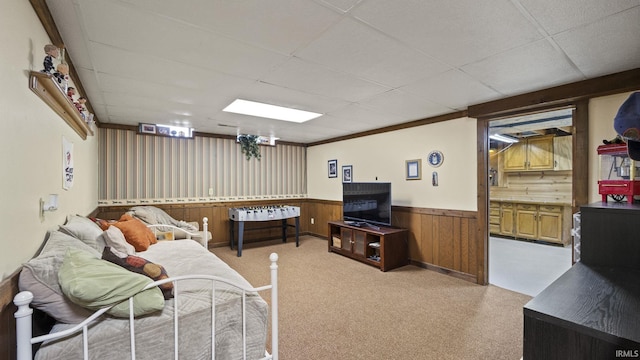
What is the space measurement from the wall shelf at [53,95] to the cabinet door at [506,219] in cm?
748

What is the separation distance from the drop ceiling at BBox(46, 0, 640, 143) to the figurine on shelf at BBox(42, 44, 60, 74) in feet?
0.67

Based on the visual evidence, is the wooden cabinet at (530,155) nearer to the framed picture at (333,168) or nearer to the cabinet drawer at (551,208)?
the cabinet drawer at (551,208)

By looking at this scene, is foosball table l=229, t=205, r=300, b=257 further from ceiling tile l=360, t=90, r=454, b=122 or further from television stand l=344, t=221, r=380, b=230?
ceiling tile l=360, t=90, r=454, b=122

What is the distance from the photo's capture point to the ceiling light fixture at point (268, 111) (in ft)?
11.2

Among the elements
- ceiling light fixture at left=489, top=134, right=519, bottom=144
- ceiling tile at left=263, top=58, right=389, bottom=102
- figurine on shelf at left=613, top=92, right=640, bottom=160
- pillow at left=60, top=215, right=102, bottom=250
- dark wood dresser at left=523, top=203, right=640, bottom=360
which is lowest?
dark wood dresser at left=523, top=203, right=640, bottom=360

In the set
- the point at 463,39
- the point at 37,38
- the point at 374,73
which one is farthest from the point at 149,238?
the point at 463,39

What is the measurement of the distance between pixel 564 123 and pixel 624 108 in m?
3.74

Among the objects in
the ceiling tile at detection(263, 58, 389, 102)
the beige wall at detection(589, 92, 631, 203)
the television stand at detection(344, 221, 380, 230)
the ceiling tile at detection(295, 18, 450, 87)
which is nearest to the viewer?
the ceiling tile at detection(295, 18, 450, 87)

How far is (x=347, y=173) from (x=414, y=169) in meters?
1.61

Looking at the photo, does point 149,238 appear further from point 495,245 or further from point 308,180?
point 495,245

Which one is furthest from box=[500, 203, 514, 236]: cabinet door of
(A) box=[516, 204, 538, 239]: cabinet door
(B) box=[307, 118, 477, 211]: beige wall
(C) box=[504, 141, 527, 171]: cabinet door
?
(B) box=[307, 118, 477, 211]: beige wall

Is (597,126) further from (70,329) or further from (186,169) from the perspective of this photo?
(186,169)

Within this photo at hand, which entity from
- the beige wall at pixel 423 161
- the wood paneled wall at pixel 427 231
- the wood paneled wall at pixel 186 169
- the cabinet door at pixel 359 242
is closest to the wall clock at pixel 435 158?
the beige wall at pixel 423 161

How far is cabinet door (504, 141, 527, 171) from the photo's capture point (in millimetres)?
6113
